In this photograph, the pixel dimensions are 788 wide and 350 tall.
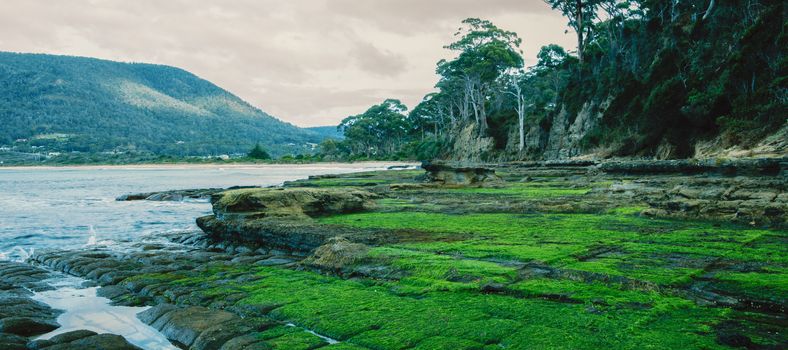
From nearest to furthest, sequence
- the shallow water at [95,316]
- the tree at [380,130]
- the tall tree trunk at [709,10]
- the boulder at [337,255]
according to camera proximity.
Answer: the shallow water at [95,316], the boulder at [337,255], the tall tree trunk at [709,10], the tree at [380,130]

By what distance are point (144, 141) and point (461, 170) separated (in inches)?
7347

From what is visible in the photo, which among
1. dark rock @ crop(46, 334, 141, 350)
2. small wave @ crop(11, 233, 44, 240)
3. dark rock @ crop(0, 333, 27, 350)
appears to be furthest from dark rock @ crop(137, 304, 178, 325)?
small wave @ crop(11, 233, 44, 240)

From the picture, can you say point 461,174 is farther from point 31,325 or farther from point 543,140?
point 543,140

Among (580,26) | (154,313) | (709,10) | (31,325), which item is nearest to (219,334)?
(154,313)

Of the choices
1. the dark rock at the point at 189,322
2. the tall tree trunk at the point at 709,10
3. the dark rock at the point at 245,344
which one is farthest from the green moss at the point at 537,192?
the tall tree trunk at the point at 709,10

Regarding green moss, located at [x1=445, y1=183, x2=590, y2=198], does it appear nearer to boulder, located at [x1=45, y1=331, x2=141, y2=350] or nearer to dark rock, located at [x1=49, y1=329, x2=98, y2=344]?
boulder, located at [x1=45, y1=331, x2=141, y2=350]

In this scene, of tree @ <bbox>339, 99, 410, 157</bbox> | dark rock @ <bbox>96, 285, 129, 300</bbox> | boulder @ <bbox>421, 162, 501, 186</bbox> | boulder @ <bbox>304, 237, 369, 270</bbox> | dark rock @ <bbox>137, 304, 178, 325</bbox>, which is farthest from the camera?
tree @ <bbox>339, 99, 410, 157</bbox>

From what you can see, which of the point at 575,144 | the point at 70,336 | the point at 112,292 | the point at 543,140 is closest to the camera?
the point at 70,336

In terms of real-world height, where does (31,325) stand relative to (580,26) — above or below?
below

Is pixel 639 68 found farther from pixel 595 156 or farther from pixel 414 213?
pixel 414 213

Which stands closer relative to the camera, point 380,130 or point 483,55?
point 483,55

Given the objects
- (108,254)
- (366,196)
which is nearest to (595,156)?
(366,196)

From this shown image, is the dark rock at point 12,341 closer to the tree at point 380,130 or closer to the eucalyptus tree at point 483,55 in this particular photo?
the eucalyptus tree at point 483,55

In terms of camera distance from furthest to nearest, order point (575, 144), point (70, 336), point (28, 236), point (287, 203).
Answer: point (575, 144), point (28, 236), point (287, 203), point (70, 336)
